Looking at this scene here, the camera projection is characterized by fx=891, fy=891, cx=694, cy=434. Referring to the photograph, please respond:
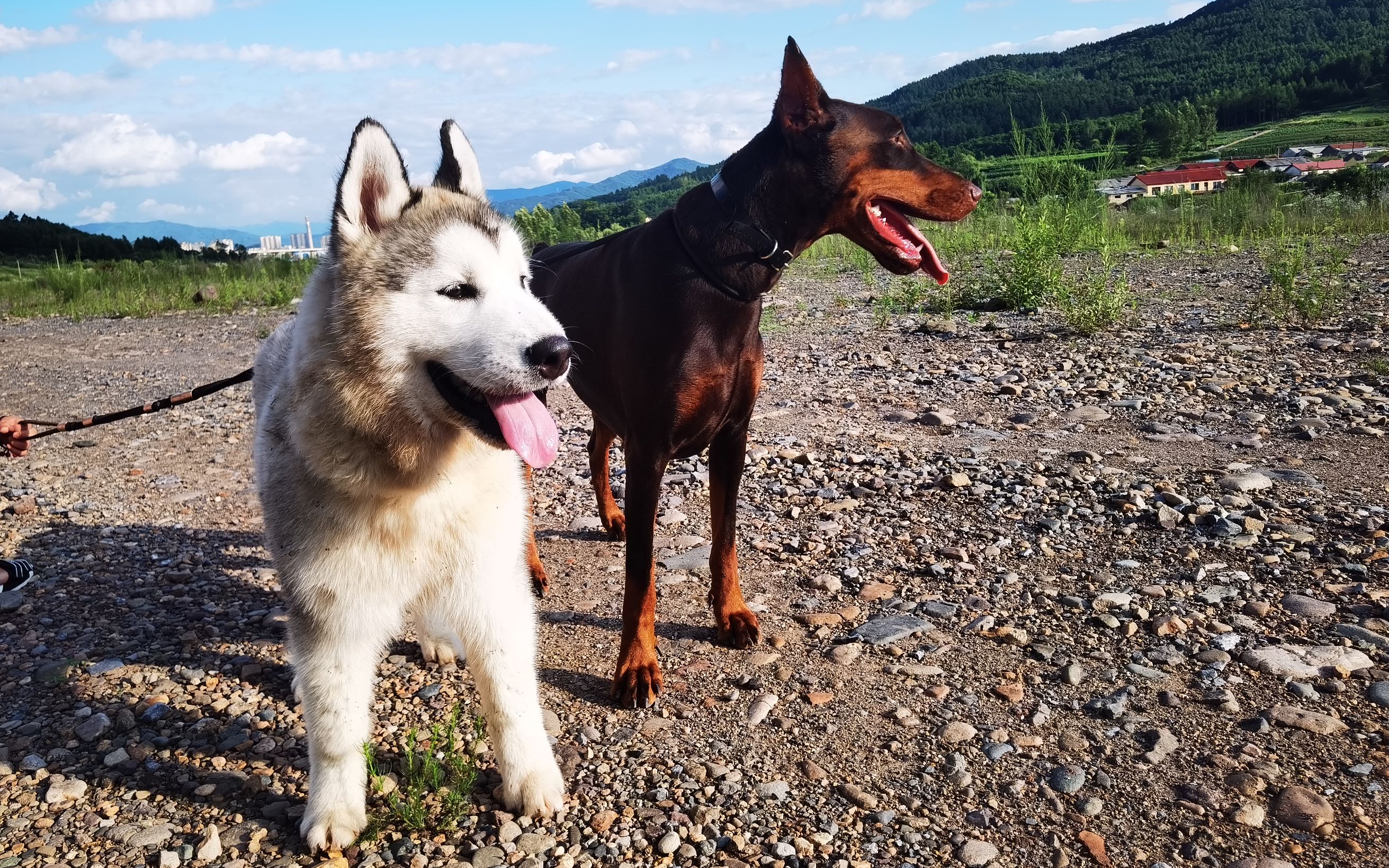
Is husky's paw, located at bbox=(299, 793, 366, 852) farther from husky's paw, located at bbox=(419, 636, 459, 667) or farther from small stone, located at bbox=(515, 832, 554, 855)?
husky's paw, located at bbox=(419, 636, 459, 667)

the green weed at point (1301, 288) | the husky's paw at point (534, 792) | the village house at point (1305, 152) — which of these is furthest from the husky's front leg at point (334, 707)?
the village house at point (1305, 152)

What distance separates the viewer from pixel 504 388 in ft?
7.71

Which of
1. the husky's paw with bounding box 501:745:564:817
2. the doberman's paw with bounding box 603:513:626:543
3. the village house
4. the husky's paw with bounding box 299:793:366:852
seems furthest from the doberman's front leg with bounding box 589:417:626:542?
the village house

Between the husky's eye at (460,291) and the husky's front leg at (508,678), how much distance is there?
0.79 meters

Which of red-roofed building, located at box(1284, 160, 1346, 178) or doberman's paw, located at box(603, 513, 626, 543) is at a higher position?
red-roofed building, located at box(1284, 160, 1346, 178)

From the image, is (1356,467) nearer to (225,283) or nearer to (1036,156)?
(1036,156)

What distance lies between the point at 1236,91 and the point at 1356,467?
115 m

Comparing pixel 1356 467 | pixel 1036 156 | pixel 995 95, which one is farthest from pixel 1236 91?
pixel 1356 467

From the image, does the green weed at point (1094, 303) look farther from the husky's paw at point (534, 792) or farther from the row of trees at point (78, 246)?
the row of trees at point (78, 246)

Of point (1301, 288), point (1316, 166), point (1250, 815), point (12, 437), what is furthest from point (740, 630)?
point (1316, 166)

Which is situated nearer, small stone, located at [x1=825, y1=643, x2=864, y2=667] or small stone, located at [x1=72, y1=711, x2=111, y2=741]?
small stone, located at [x1=72, y1=711, x2=111, y2=741]

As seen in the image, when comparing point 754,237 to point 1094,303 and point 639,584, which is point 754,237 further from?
point 1094,303

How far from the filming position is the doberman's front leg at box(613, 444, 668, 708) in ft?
10.8

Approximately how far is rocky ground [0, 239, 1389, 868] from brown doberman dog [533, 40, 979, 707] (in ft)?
2.37
